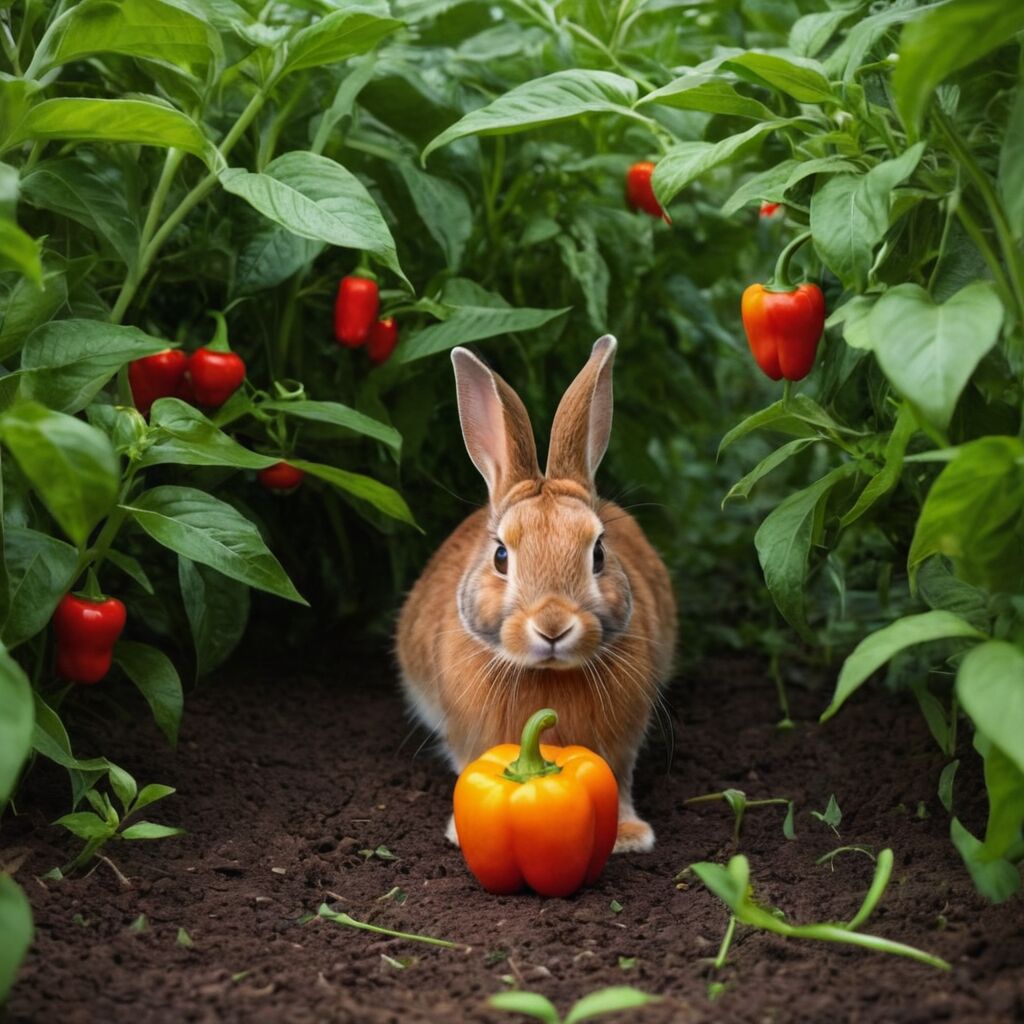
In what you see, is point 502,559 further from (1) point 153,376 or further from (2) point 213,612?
(1) point 153,376

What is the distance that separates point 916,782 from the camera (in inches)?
158

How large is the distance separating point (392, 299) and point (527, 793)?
1873 millimetres

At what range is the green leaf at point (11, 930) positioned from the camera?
7.45 feet

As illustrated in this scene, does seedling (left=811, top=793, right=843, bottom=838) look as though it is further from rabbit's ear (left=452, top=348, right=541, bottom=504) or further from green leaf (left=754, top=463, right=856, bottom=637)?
rabbit's ear (left=452, top=348, right=541, bottom=504)

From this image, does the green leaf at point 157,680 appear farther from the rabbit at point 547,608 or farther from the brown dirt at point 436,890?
the rabbit at point 547,608

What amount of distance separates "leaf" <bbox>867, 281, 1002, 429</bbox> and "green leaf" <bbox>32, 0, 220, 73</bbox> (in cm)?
188

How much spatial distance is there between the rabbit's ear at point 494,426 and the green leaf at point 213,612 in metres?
0.86

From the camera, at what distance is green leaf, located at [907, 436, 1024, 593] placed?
246 centimetres

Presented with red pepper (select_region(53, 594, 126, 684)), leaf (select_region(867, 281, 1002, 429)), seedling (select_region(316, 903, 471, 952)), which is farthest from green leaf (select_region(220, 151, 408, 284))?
seedling (select_region(316, 903, 471, 952))

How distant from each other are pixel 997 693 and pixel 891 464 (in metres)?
0.79

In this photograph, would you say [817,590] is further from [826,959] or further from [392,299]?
[826,959]

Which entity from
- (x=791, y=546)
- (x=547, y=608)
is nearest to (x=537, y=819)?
(x=547, y=608)

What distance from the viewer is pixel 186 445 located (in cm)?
340

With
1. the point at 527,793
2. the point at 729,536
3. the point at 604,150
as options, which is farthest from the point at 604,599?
the point at 729,536
